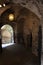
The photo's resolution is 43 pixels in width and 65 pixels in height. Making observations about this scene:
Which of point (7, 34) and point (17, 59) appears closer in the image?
point (17, 59)

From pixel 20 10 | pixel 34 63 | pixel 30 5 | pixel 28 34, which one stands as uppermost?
pixel 20 10

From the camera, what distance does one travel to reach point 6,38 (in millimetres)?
15250

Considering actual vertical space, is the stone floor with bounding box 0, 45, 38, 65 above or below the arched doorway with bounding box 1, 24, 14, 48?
below

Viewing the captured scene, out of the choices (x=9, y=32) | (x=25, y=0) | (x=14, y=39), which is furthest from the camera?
(x=9, y=32)

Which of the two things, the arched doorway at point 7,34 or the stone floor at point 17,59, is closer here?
the stone floor at point 17,59

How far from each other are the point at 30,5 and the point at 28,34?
671 cm

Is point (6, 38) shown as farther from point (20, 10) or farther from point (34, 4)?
point (34, 4)

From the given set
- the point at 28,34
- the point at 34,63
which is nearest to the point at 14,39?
the point at 28,34

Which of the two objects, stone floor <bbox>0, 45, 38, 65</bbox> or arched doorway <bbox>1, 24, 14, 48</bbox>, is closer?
stone floor <bbox>0, 45, 38, 65</bbox>

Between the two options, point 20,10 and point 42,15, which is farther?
point 20,10

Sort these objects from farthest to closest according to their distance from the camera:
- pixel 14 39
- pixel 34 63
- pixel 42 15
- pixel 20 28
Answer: pixel 14 39 → pixel 20 28 → pixel 34 63 → pixel 42 15

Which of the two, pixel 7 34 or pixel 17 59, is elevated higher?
pixel 7 34

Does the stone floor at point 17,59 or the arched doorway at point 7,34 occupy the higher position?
the arched doorway at point 7,34

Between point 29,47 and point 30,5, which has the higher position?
point 30,5
